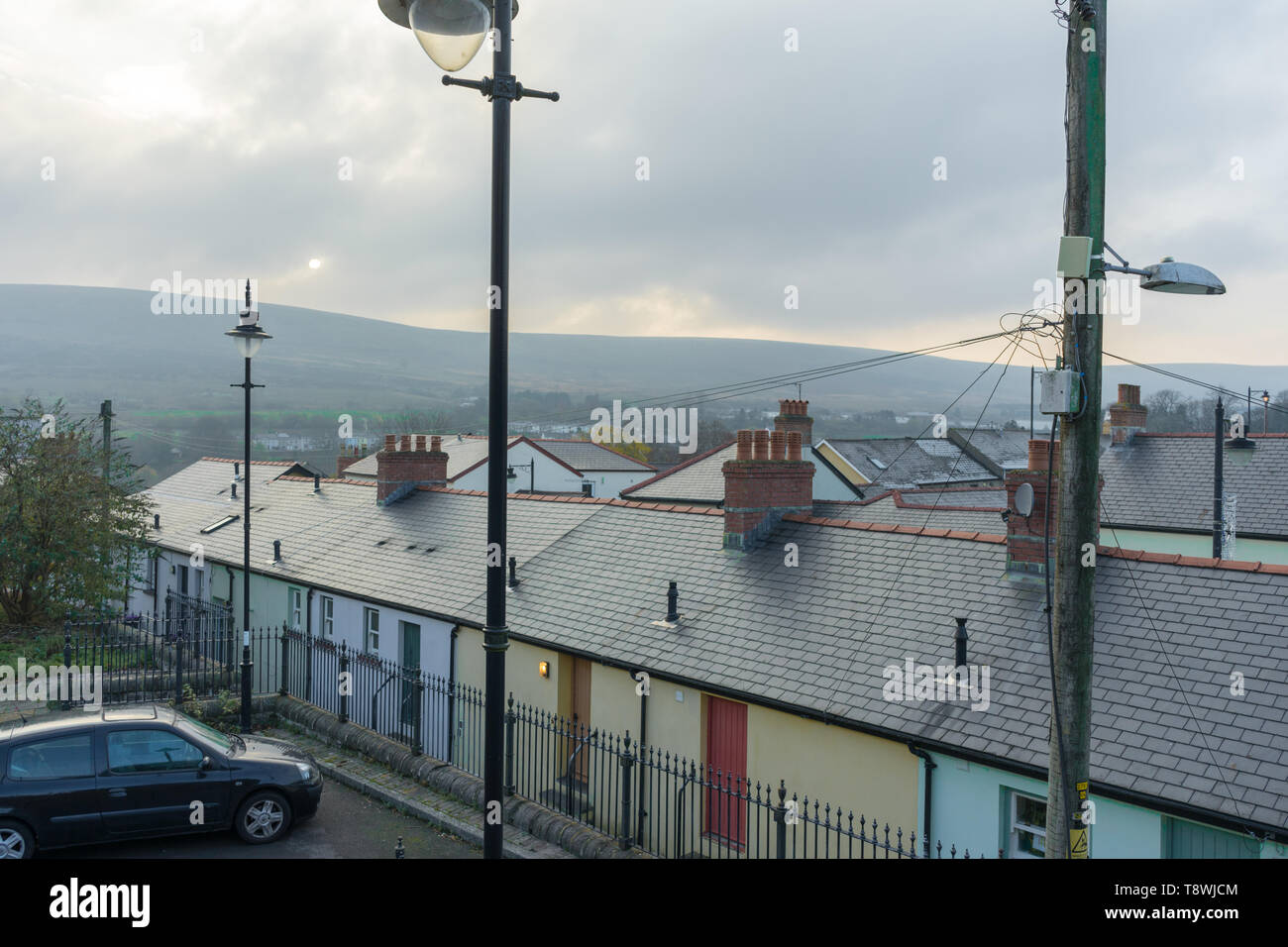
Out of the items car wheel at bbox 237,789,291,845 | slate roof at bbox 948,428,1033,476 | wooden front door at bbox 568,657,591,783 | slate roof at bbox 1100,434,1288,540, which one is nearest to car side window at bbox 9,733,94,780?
car wheel at bbox 237,789,291,845

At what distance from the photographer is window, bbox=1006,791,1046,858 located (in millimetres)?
9570

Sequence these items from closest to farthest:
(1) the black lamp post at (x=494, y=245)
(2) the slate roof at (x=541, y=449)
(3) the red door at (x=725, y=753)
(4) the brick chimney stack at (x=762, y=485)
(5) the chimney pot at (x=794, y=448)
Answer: (1) the black lamp post at (x=494, y=245)
(3) the red door at (x=725, y=753)
(4) the brick chimney stack at (x=762, y=485)
(5) the chimney pot at (x=794, y=448)
(2) the slate roof at (x=541, y=449)

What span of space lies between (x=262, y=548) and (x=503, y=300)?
76.7 feet

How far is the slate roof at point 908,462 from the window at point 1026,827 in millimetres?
31848

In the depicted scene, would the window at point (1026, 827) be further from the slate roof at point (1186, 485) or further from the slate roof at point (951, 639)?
the slate roof at point (1186, 485)

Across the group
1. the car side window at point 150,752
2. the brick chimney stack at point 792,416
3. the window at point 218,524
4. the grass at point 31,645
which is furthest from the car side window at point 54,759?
the window at point 218,524

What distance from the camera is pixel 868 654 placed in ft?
39.9

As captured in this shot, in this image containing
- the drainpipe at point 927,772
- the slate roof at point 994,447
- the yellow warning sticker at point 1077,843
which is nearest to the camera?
the yellow warning sticker at point 1077,843

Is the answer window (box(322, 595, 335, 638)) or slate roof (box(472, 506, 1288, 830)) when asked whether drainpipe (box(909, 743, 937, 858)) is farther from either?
window (box(322, 595, 335, 638))

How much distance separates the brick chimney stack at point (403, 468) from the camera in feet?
88.9

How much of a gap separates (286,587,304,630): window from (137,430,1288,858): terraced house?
1.08 metres

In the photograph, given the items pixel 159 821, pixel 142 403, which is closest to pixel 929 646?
pixel 159 821

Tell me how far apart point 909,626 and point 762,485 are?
4.96 metres
